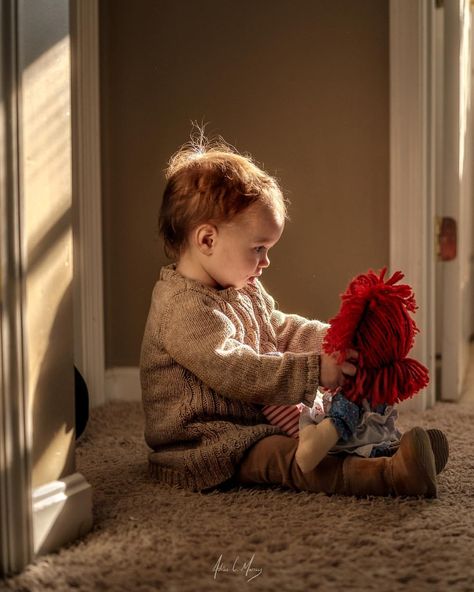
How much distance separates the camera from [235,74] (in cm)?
242

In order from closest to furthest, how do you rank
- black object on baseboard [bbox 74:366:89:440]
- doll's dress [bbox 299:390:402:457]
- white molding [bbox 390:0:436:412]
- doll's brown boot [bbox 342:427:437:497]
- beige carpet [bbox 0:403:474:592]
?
beige carpet [bbox 0:403:474:592]
doll's brown boot [bbox 342:427:437:497]
doll's dress [bbox 299:390:402:457]
black object on baseboard [bbox 74:366:89:440]
white molding [bbox 390:0:436:412]

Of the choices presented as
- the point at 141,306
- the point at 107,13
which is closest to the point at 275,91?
the point at 107,13

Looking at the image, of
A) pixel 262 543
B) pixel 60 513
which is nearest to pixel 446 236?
pixel 262 543

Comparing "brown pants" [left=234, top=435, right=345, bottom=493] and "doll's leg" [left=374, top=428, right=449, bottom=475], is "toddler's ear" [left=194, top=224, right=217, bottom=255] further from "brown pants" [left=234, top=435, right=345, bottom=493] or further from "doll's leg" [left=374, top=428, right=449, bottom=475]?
"doll's leg" [left=374, top=428, right=449, bottom=475]

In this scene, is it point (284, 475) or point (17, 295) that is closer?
point (17, 295)

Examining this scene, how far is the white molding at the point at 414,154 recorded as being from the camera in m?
2.29

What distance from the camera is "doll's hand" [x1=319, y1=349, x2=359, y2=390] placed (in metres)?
1.53

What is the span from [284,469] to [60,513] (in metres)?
0.47

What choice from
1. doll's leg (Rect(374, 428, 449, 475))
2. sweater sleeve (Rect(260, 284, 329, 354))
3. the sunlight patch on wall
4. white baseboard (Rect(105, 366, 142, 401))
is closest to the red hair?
sweater sleeve (Rect(260, 284, 329, 354))

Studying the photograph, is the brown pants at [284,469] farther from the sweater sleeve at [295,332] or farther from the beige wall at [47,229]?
the beige wall at [47,229]

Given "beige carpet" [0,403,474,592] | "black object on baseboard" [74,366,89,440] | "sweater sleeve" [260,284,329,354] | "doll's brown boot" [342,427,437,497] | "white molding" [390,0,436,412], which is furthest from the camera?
Result: "white molding" [390,0,436,412]

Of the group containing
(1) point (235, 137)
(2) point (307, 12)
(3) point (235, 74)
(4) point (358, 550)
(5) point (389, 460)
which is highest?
(2) point (307, 12)

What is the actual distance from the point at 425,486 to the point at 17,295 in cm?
81

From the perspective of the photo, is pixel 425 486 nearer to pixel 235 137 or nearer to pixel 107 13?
pixel 235 137
